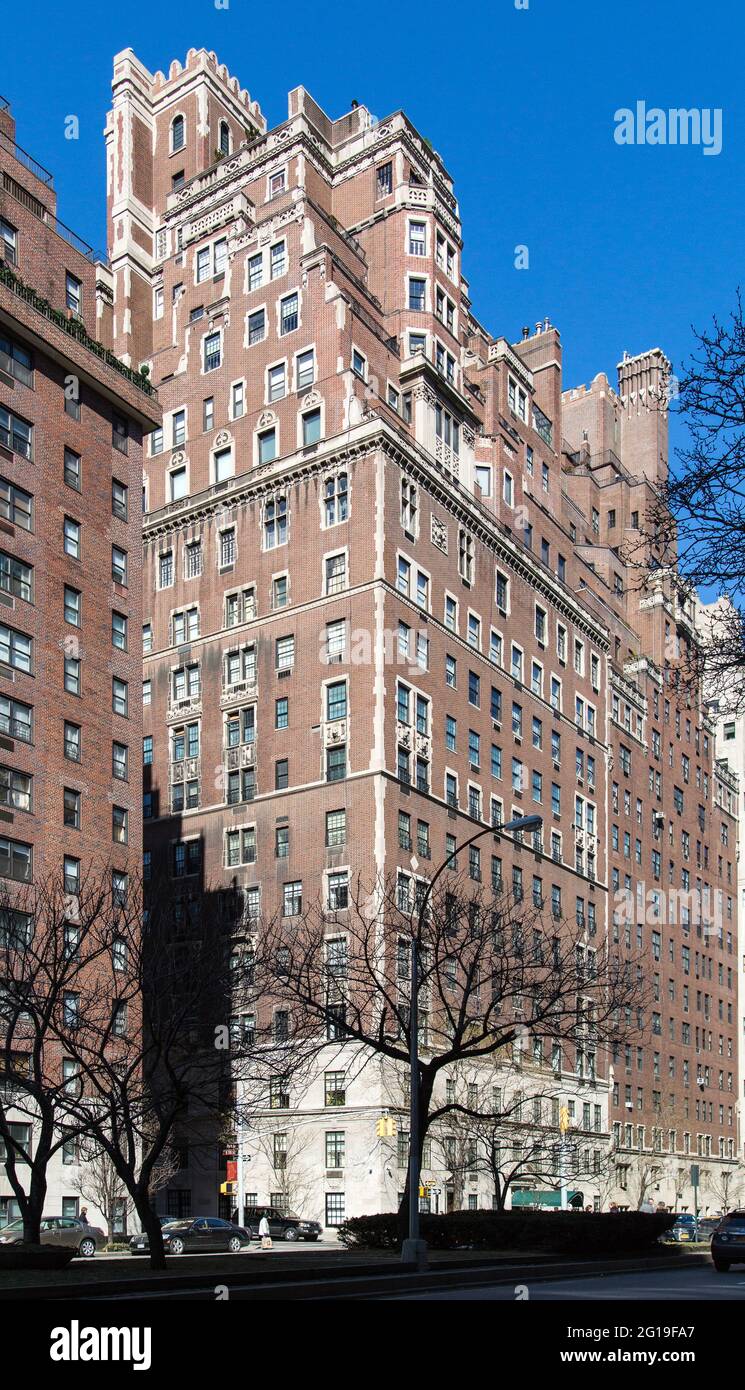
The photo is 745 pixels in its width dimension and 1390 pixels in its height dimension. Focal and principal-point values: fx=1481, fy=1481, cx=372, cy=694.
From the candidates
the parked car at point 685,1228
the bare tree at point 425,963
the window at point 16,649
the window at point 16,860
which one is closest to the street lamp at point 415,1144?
the bare tree at point 425,963

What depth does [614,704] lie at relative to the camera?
328 feet

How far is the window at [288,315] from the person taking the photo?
77562mm

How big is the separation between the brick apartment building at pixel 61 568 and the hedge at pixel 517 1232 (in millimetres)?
17174

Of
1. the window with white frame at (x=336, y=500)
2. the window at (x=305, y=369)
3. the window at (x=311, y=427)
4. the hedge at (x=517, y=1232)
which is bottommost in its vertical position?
the hedge at (x=517, y=1232)

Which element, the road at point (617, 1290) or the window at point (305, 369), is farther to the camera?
the window at point (305, 369)

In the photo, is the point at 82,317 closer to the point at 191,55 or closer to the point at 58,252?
the point at 58,252

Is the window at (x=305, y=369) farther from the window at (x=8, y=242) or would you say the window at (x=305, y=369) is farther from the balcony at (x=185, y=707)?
the window at (x=8, y=242)

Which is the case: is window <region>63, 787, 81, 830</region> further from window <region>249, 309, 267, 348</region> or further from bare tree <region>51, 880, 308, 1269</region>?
window <region>249, 309, 267, 348</region>

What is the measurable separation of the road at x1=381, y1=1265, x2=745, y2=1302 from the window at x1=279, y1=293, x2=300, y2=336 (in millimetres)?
54871

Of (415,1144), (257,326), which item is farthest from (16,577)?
(415,1144)

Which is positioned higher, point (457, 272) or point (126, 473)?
point (457, 272)

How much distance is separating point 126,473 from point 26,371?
692 centimetres
